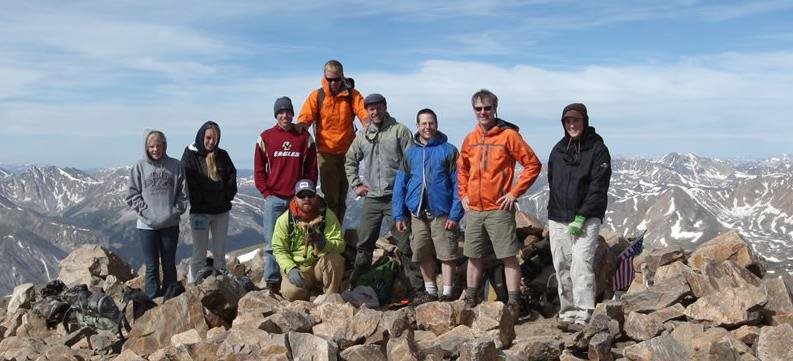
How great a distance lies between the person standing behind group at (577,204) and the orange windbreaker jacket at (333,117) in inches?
221

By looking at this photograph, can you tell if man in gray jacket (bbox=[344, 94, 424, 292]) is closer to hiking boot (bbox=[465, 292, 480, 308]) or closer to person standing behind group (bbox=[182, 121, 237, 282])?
hiking boot (bbox=[465, 292, 480, 308])

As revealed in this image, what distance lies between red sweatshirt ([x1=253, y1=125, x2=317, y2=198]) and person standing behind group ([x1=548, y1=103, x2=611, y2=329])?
6119 mm

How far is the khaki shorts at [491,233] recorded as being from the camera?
535 inches

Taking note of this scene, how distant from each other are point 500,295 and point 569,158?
12.5 ft

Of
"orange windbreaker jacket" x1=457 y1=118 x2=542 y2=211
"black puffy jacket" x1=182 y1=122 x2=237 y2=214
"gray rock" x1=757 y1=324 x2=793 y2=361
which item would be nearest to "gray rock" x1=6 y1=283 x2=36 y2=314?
"black puffy jacket" x1=182 y1=122 x2=237 y2=214

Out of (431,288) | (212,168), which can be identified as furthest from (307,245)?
(212,168)

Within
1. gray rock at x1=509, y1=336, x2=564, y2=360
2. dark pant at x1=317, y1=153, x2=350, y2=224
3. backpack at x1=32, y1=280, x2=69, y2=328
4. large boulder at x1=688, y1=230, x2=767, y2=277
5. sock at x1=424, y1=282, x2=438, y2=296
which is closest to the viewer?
gray rock at x1=509, y1=336, x2=564, y2=360

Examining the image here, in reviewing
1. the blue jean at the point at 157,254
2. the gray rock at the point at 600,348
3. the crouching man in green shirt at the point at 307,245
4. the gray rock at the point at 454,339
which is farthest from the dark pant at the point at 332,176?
the gray rock at the point at 600,348

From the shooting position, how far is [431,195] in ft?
48.4

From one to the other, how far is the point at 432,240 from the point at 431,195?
1087mm

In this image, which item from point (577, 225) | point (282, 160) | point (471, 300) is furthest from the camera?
point (282, 160)

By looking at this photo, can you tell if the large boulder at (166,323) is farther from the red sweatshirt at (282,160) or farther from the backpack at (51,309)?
the backpack at (51,309)

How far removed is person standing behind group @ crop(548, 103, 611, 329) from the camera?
12.8 m

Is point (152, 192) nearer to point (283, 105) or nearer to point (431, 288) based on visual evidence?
point (283, 105)
